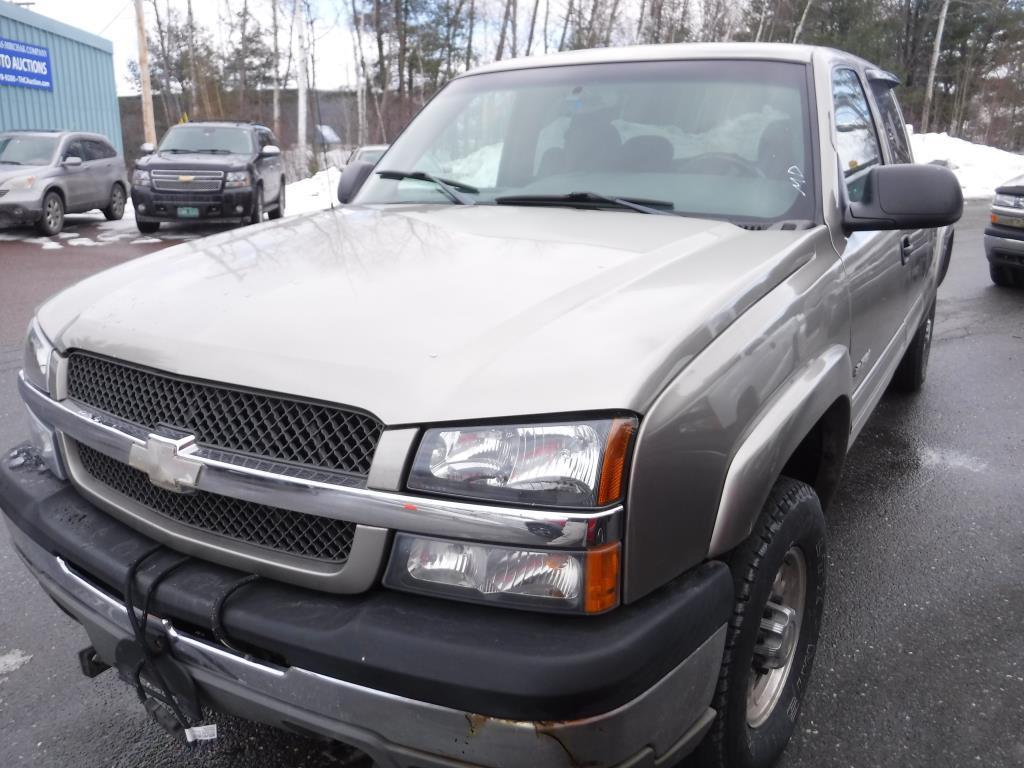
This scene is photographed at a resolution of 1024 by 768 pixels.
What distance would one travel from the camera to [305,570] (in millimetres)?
1708

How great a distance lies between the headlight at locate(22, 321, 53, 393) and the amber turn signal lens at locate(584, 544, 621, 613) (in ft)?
4.91

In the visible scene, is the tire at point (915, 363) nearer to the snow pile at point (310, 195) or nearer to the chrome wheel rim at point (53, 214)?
the chrome wheel rim at point (53, 214)

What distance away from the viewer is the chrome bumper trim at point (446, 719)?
151 centimetres

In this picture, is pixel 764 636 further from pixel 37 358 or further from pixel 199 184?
pixel 199 184

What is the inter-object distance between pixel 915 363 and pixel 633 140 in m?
3.31

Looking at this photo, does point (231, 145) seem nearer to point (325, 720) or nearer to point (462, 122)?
point (462, 122)

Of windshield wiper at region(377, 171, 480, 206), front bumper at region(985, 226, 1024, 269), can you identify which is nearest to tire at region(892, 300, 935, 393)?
windshield wiper at region(377, 171, 480, 206)

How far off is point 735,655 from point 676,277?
0.88 metres

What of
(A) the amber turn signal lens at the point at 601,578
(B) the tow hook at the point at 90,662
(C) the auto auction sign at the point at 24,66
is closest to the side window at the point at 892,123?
(A) the amber turn signal lens at the point at 601,578

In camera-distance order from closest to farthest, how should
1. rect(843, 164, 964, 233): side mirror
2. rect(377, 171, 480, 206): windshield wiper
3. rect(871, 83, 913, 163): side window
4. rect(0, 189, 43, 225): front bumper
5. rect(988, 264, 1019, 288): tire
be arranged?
rect(843, 164, 964, 233): side mirror, rect(377, 171, 480, 206): windshield wiper, rect(871, 83, 913, 163): side window, rect(988, 264, 1019, 288): tire, rect(0, 189, 43, 225): front bumper

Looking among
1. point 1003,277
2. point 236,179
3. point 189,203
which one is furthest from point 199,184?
point 1003,277

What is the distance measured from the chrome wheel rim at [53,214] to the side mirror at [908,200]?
13.4m

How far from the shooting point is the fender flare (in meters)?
1.78

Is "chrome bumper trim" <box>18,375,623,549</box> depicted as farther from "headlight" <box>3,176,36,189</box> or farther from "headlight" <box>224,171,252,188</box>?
"headlight" <box>3,176,36,189</box>
